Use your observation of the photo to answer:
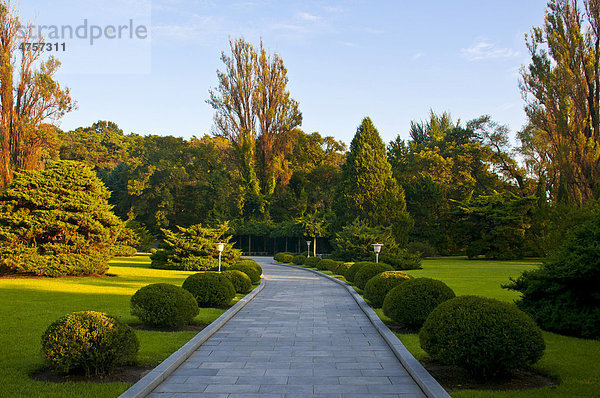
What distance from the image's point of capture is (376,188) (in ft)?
115

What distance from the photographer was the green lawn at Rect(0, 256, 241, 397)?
17.3 feet

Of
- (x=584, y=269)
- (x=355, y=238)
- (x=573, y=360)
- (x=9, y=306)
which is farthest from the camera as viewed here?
(x=355, y=238)

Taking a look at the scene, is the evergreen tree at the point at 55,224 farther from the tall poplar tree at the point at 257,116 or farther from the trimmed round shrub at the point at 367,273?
the tall poplar tree at the point at 257,116

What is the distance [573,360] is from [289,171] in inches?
1899

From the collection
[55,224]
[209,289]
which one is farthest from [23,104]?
[209,289]

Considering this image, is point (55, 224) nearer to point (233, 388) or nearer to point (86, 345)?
point (86, 345)

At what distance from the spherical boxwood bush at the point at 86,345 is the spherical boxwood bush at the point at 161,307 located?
3.03 m

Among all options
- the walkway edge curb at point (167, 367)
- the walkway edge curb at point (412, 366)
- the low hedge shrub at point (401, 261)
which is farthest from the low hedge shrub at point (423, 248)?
the walkway edge curb at point (167, 367)

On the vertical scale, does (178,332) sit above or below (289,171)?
below

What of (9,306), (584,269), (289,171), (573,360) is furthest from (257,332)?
(289,171)

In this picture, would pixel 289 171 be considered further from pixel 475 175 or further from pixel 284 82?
pixel 475 175

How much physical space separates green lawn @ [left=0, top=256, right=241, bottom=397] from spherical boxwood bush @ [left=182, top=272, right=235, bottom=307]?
1.24ft

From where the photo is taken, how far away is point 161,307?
8.98m

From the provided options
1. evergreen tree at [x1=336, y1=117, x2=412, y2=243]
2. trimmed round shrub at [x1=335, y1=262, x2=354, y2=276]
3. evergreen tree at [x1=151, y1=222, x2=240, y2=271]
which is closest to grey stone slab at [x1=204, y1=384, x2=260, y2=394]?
trimmed round shrub at [x1=335, y1=262, x2=354, y2=276]
